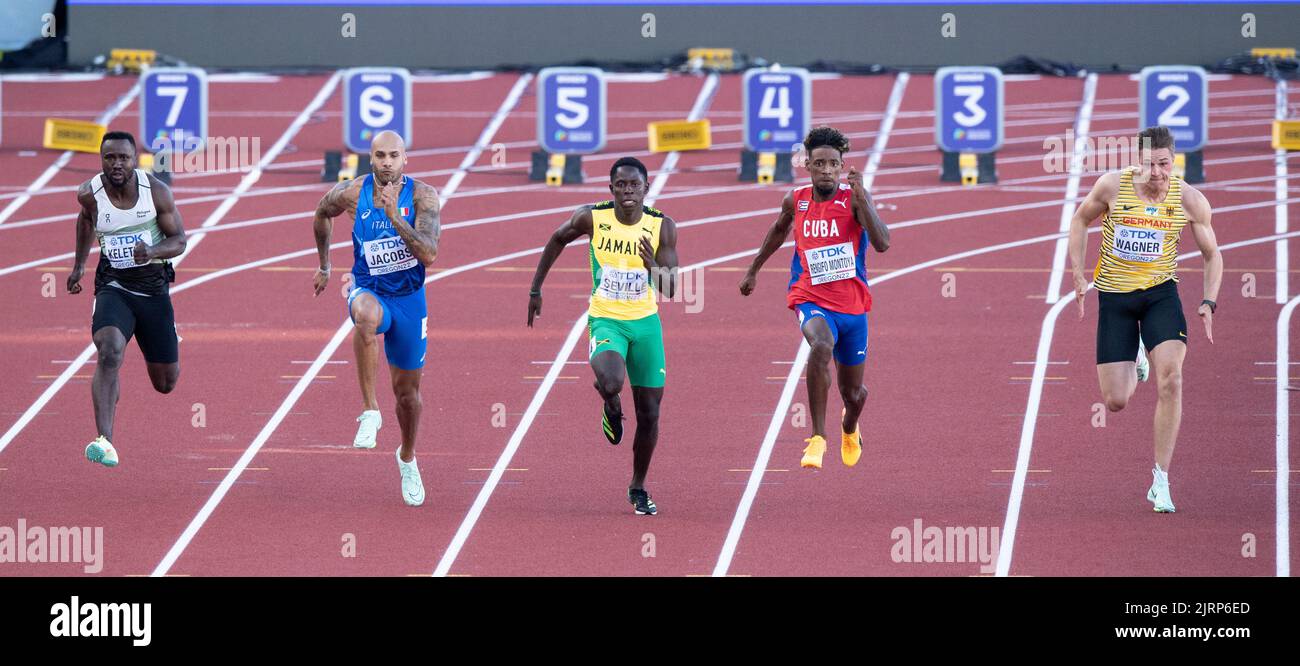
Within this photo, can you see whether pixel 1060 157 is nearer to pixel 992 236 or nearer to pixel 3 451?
pixel 992 236

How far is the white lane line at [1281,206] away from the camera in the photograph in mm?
14383

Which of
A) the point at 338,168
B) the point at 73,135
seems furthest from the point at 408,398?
the point at 73,135

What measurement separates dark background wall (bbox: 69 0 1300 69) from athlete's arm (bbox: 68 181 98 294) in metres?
15.9

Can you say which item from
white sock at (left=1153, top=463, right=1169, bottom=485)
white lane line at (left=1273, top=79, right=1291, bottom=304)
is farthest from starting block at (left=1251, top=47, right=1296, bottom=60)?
white sock at (left=1153, top=463, right=1169, bottom=485)

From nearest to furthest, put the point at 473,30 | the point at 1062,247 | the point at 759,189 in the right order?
the point at 1062,247
the point at 759,189
the point at 473,30

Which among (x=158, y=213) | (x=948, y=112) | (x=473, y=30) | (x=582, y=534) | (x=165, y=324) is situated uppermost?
(x=473, y=30)

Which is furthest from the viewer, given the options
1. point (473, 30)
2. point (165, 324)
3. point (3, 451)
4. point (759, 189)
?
point (473, 30)

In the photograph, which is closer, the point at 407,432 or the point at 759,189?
the point at 407,432

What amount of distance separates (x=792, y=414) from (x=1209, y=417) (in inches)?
96.3

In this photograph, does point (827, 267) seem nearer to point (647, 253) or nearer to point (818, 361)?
point (818, 361)

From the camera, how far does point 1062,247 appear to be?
15977mm

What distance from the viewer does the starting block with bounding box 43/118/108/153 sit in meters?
18.7

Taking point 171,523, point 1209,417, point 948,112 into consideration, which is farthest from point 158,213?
point 948,112

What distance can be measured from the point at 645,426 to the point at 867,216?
145 cm
